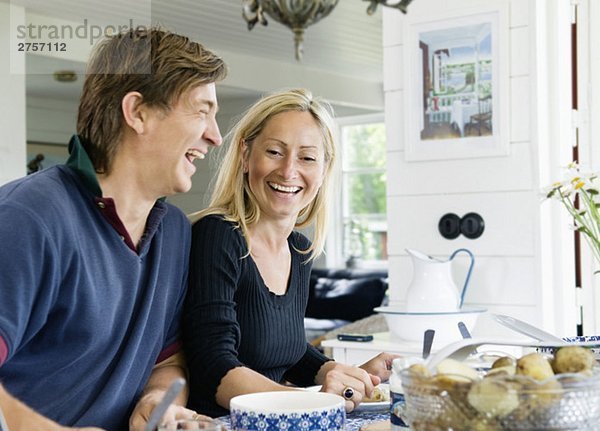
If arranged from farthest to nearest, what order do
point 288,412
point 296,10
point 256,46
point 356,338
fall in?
point 256,46 < point 356,338 < point 296,10 < point 288,412

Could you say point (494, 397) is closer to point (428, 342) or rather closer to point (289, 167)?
point (428, 342)

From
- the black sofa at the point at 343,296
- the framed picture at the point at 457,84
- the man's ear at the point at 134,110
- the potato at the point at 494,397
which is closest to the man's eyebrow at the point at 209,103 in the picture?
the man's ear at the point at 134,110

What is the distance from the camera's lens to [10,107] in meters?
6.21

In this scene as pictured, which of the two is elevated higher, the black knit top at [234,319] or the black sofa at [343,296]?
the black knit top at [234,319]

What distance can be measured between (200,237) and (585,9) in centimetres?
227

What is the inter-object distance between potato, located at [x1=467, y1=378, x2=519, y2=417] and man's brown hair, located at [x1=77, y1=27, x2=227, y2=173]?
102cm

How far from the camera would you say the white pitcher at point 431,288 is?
9.92ft

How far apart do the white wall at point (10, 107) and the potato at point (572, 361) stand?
219 inches

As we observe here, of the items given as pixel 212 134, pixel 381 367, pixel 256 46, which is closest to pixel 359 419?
pixel 381 367

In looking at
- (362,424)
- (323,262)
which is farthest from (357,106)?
(362,424)

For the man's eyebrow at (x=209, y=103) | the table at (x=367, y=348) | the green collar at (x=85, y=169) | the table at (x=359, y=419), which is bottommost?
the table at (x=367, y=348)

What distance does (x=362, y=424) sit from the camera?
1.52 m

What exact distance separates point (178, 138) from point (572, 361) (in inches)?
38.6

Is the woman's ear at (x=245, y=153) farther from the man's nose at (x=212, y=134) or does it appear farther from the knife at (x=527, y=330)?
the knife at (x=527, y=330)
